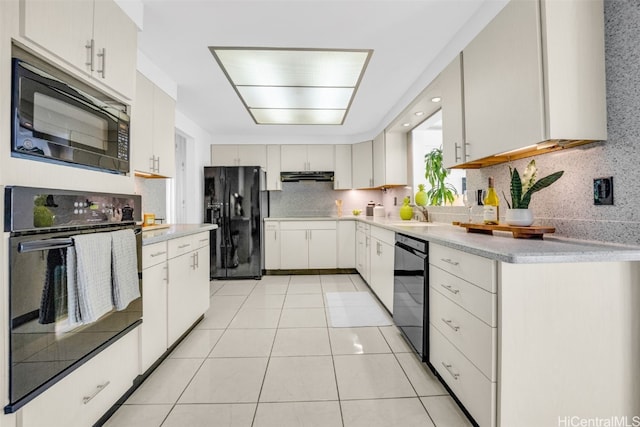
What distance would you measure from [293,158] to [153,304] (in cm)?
374

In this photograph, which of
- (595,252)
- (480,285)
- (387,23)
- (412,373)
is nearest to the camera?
(595,252)

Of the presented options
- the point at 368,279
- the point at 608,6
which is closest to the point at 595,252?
the point at 608,6

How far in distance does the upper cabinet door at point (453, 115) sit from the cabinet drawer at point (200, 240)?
2.19 metres

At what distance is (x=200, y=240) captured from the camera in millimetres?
2842

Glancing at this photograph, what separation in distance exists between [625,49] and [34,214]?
8.41ft

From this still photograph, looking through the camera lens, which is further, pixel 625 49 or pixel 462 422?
pixel 462 422

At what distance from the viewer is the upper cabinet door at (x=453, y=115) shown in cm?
215

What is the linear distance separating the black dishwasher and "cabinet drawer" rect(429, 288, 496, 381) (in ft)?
0.35

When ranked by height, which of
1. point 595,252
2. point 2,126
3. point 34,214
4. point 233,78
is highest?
point 233,78

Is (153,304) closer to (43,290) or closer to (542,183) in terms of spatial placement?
(43,290)

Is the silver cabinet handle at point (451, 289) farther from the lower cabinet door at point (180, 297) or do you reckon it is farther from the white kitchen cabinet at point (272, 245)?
the white kitchen cabinet at point (272, 245)

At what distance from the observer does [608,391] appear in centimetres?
124

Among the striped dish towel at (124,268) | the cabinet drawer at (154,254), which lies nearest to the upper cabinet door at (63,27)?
the striped dish towel at (124,268)

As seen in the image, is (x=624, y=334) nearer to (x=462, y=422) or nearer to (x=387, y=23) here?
(x=462, y=422)
